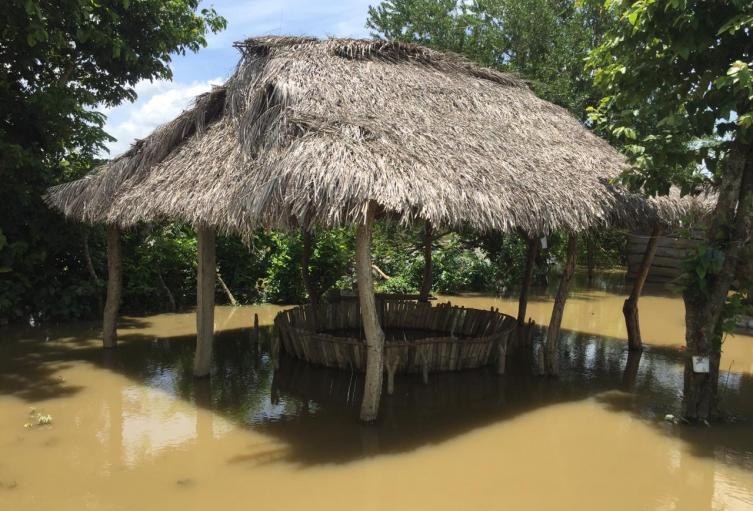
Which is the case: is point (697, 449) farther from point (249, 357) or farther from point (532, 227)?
point (249, 357)

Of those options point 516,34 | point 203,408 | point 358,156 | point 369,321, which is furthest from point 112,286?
point 516,34

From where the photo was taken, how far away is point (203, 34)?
11.4 m

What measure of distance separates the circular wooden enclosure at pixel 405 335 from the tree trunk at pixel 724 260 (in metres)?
2.37

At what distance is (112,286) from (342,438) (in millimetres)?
4533

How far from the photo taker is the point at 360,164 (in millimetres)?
4941

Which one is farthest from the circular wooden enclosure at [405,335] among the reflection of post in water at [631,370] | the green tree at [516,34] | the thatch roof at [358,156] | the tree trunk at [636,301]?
the green tree at [516,34]

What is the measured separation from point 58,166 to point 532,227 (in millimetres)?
7641

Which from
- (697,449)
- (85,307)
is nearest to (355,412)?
(697,449)

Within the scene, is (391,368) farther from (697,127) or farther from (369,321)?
(697,127)

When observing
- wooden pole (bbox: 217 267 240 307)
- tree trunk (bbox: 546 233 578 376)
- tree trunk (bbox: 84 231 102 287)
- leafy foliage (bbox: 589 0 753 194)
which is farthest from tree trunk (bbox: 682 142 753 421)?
tree trunk (bbox: 84 231 102 287)

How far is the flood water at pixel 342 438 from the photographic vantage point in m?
4.40

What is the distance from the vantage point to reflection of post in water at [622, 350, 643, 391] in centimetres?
724

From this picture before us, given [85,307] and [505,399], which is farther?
[85,307]

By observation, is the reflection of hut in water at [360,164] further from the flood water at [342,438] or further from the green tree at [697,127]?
the green tree at [697,127]
